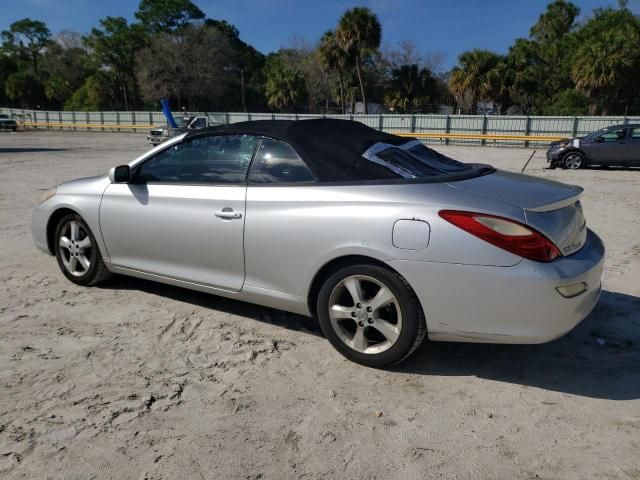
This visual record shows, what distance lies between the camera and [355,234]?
3057mm

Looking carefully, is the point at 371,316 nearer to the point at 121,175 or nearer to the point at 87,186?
the point at 121,175

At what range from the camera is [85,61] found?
64.3 m

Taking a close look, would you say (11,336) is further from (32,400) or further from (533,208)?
(533,208)

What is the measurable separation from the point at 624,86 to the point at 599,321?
37.4 metres

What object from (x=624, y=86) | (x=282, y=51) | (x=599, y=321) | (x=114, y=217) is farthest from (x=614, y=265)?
(x=282, y=51)

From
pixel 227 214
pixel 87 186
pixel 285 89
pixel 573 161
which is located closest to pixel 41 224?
pixel 87 186

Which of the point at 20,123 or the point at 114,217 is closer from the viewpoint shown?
the point at 114,217

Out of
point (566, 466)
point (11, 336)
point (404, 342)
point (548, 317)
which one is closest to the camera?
point (566, 466)

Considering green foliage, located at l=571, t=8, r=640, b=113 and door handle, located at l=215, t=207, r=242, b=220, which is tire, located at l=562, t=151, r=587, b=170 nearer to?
door handle, located at l=215, t=207, r=242, b=220

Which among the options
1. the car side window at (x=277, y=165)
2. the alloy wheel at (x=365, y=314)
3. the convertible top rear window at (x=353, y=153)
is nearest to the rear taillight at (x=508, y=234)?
the convertible top rear window at (x=353, y=153)

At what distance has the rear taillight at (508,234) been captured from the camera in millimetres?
2752

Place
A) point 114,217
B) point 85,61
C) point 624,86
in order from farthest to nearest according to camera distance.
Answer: point 85,61, point 624,86, point 114,217

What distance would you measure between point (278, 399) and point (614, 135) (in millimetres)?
15687

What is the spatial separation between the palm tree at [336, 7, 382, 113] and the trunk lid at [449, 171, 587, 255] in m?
36.8
